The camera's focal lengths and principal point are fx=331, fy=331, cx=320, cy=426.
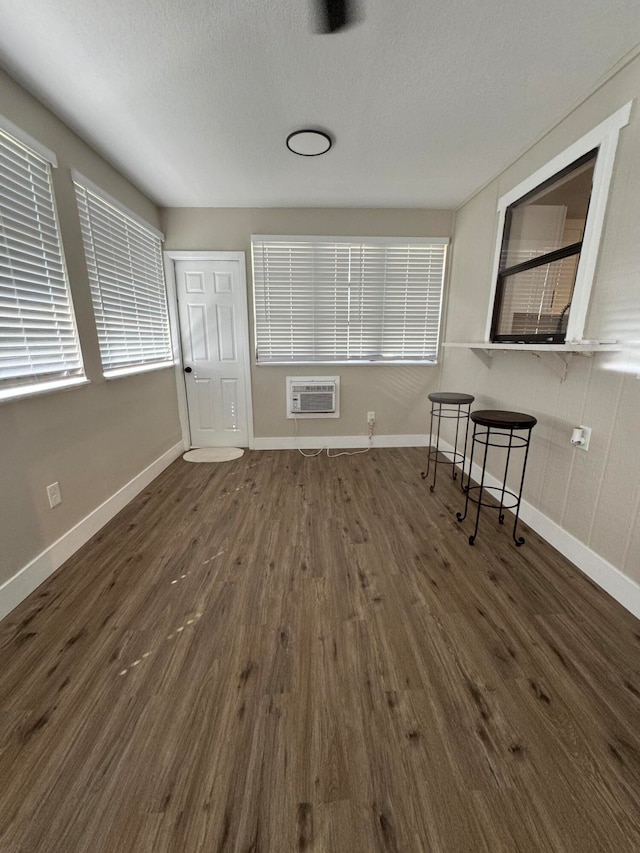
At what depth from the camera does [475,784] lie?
0.95 m

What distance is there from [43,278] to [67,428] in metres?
0.84

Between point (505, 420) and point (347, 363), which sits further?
point (347, 363)

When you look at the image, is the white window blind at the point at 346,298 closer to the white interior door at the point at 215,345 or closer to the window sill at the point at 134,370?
the white interior door at the point at 215,345

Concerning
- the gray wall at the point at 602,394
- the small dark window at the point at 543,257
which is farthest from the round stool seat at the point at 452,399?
the small dark window at the point at 543,257

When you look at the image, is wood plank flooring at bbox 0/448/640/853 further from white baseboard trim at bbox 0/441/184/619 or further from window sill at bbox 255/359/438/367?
window sill at bbox 255/359/438/367

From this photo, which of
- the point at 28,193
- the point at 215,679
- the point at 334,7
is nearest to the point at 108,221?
the point at 28,193

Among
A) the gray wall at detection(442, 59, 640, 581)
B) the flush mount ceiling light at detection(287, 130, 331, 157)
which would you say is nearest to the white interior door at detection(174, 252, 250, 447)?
the flush mount ceiling light at detection(287, 130, 331, 157)

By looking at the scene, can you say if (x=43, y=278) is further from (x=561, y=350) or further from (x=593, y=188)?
(x=593, y=188)

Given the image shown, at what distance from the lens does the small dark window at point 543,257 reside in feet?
6.15

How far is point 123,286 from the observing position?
2623 millimetres

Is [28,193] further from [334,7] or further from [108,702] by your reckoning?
[108,702]

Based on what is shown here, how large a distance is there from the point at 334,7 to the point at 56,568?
2.93 m

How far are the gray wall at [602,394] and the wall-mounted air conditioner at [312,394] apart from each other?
171 centimetres

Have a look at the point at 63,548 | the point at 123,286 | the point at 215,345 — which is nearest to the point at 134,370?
the point at 123,286
